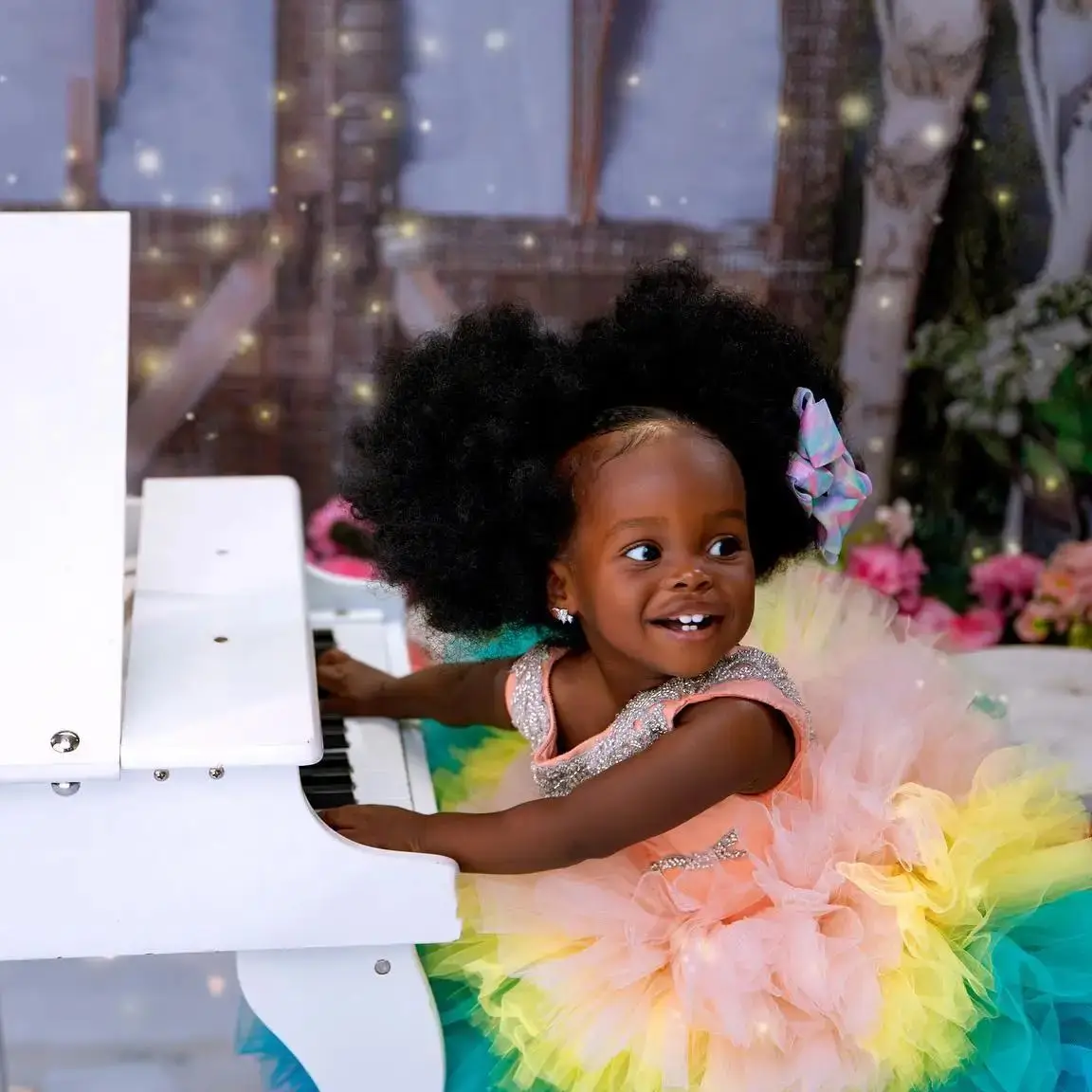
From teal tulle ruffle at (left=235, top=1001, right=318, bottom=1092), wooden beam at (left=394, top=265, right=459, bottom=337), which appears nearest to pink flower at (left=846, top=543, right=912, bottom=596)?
wooden beam at (left=394, top=265, right=459, bottom=337)

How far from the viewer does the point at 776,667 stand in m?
1.79

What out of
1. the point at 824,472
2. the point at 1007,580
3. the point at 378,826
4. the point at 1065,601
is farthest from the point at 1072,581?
the point at 378,826

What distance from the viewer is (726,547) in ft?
5.57

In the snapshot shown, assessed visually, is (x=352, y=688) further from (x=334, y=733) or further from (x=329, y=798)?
(x=329, y=798)

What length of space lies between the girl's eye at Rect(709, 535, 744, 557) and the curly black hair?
0.15 meters

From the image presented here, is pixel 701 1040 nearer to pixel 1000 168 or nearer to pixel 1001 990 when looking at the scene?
pixel 1001 990

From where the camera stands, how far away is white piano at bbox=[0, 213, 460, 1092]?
1443 mm

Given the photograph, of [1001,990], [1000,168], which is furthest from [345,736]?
[1000,168]

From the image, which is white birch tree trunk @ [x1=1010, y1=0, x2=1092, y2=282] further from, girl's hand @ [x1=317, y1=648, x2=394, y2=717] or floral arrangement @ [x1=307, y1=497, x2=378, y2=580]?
girl's hand @ [x1=317, y1=648, x2=394, y2=717]

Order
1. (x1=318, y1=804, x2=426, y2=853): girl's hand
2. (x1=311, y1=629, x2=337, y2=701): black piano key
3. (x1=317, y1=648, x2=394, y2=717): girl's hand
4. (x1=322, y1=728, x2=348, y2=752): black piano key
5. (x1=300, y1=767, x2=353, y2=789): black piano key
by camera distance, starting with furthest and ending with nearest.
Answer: (x1=311, y1=629, x2=337, y2=701): black piano key → (x1=317, y1=648, x2=394, y2=717): girl's hand → (x1=322, y1=728, x2=348, y2=752): black piano key → (x1=300, y1=767, x2=353, y2=789): black piano key → (x1=318, y1=804, x2=426, y2=853): girl's hand

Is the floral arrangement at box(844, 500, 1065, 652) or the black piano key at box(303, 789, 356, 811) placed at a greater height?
the black piano key at box(303, 789, 356, 811)

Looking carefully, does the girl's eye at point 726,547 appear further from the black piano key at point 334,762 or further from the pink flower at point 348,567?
the pink flower at point 348,567

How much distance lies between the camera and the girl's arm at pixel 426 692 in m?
2.08

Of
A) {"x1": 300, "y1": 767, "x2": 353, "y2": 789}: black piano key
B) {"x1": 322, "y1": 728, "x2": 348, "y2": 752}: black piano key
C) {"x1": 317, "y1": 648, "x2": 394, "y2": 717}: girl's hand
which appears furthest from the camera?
{"x1": 317, "y1": 648, "x2": 394, "y2": 717}: girl's hand
